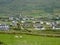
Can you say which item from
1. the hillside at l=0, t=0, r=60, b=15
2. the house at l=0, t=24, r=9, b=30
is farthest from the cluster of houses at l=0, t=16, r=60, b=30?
the hillside at l=0, t=0, r=60, b=15

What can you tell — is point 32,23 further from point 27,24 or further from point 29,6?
point 29,6

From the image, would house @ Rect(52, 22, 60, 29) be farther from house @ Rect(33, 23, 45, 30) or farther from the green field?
the green field

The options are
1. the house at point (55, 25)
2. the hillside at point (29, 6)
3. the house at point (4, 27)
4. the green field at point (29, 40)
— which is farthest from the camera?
the hillside at point (29, 6)

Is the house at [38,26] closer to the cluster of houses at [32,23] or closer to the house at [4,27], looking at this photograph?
the cluster of houses at [32,23]

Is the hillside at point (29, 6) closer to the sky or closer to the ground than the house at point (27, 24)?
closer to the sky

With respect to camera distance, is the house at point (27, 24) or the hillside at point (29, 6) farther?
the hillside at point (29, 6)

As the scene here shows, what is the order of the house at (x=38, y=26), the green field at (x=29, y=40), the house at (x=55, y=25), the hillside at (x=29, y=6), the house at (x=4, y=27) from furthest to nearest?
the hillside at (x=29, y=6)
the house at (x=55, y=25)
the house at (x=38, y=26)
the house at (x=4, y=27)
the green field at (x=29, y=40)

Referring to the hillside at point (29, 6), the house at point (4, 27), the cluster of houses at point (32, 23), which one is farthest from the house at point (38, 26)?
the hillside at point (29, 6)

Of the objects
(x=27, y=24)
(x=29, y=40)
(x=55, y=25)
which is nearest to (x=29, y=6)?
(x=27, y=24)
